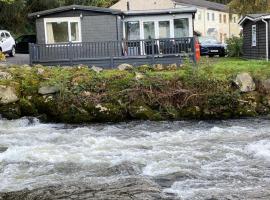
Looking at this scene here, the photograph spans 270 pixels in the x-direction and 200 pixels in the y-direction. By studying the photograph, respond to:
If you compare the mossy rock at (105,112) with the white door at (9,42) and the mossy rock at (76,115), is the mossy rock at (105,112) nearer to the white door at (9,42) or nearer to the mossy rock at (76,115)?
the mossy rock at (76,115)

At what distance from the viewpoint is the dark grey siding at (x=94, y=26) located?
84.9 feet

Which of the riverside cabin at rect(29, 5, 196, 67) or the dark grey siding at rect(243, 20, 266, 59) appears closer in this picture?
the riverside cabin at rect(29, 5, 196, 67)

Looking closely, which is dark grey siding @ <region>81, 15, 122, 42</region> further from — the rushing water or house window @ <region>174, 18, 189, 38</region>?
the rushing water

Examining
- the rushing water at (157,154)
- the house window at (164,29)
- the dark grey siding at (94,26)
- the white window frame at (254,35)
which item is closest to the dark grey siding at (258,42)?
the white window frame at (254,35)

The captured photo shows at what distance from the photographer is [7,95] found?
1803cm

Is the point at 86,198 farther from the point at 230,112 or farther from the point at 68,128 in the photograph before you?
the point at 230,112

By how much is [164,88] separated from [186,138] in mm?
4240

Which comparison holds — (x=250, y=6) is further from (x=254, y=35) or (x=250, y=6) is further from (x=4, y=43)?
(x=4, y=43)

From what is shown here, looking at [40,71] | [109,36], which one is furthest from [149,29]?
[40,71]

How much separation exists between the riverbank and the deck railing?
4356mm

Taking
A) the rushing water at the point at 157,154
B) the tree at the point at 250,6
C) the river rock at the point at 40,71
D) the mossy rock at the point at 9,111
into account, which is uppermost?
the tree at the point at 250,6

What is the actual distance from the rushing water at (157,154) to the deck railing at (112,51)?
20.7 feet

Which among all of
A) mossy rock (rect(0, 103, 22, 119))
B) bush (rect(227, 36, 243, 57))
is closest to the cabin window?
bush (rect(227, 36, 243, 57))

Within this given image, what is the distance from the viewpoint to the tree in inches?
1559
